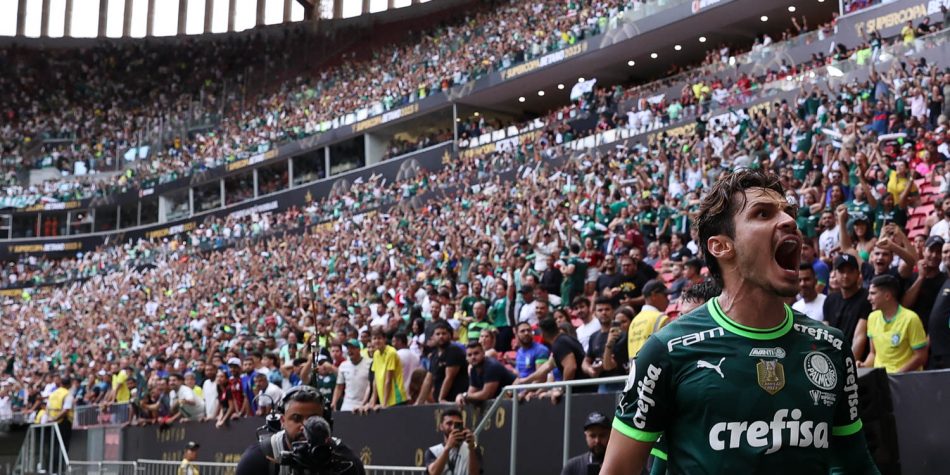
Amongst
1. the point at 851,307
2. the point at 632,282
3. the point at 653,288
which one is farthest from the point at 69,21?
the point at 851,307

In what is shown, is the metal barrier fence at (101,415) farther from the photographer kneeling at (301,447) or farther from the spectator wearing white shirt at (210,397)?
the photographer kneeling at (301,447)

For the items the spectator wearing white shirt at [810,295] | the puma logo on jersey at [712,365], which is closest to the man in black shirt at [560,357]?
the spectator wearing white shirt at [810,295]

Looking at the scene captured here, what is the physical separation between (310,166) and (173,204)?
32.5ft

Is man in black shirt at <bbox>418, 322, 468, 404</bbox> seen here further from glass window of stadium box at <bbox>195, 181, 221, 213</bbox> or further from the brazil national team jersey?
glass window of stadium box at <bbox>195, 181, 221, 213</bbox>

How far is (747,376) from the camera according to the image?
2.76m

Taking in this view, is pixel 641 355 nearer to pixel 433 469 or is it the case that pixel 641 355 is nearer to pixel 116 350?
pixel 433 469

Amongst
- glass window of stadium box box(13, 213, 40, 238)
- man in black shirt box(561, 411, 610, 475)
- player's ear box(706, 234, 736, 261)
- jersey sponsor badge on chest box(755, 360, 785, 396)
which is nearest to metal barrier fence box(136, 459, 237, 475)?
man in black shirt box(561, 411, 610, 475)

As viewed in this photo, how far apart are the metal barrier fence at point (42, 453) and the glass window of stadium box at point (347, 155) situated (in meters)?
27.0

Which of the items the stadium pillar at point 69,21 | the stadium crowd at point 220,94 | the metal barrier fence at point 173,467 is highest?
the stadium pillar at point 69,21

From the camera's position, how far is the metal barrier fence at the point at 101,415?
18266 millimetres

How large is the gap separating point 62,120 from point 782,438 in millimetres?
61821

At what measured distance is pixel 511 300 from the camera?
1432 cm

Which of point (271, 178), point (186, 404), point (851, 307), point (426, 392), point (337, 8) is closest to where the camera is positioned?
point (851, 307)

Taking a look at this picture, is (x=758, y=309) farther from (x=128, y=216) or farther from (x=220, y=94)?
(x=220, y=94)
